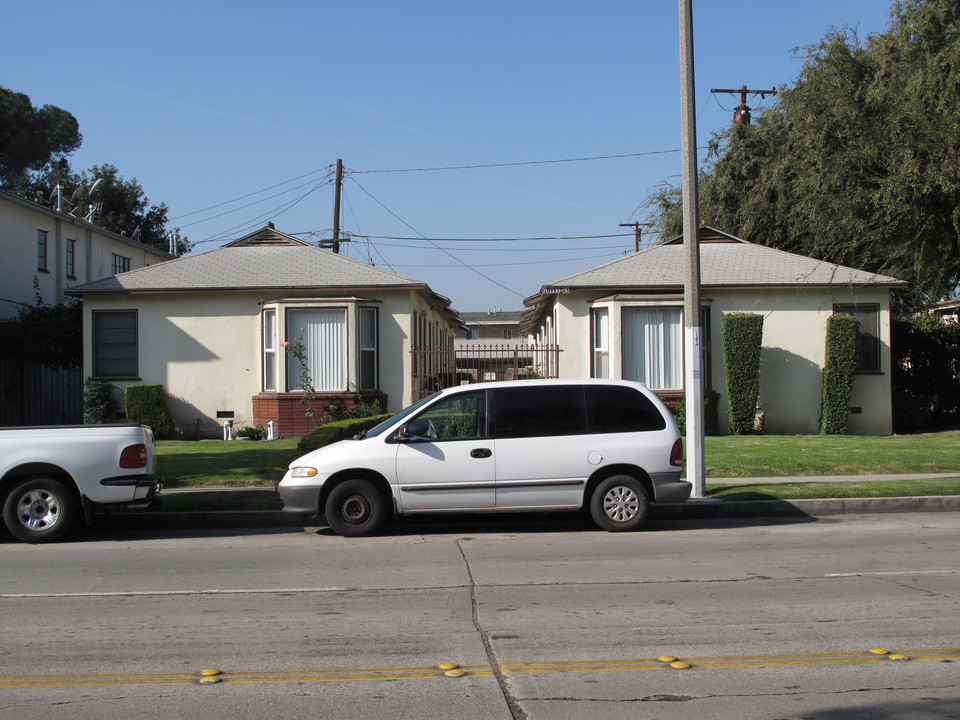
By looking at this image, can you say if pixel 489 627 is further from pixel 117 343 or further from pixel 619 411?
pixel 117 343

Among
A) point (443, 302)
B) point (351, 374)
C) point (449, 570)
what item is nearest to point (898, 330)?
point (443, 302)

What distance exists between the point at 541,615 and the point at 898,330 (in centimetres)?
2177

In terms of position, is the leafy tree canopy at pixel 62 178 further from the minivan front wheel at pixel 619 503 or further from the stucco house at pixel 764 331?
the minivan front wheel at pixel 619 503

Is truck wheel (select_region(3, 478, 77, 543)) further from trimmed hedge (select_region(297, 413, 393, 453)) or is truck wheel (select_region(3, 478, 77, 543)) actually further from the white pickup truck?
trimmed hedge (select_region(297, 413, 393, 453))

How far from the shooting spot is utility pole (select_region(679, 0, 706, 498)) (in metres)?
12.2

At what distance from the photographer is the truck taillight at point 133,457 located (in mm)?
10078

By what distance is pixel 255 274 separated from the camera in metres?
22.8

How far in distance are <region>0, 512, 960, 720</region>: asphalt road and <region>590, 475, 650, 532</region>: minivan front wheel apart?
0.24 meters

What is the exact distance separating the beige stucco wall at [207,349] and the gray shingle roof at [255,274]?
13.3 inches

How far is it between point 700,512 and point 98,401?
52.4 ft

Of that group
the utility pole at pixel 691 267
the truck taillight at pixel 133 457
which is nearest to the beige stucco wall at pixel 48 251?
the truck taillight at pixel 133 457

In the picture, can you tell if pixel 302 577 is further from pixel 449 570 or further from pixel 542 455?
pixel 542 455

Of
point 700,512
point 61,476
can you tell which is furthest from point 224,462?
point 700,512

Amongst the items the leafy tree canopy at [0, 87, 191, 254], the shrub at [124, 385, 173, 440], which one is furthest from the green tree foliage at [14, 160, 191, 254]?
the shrub at [124, 385, 173, 440]
